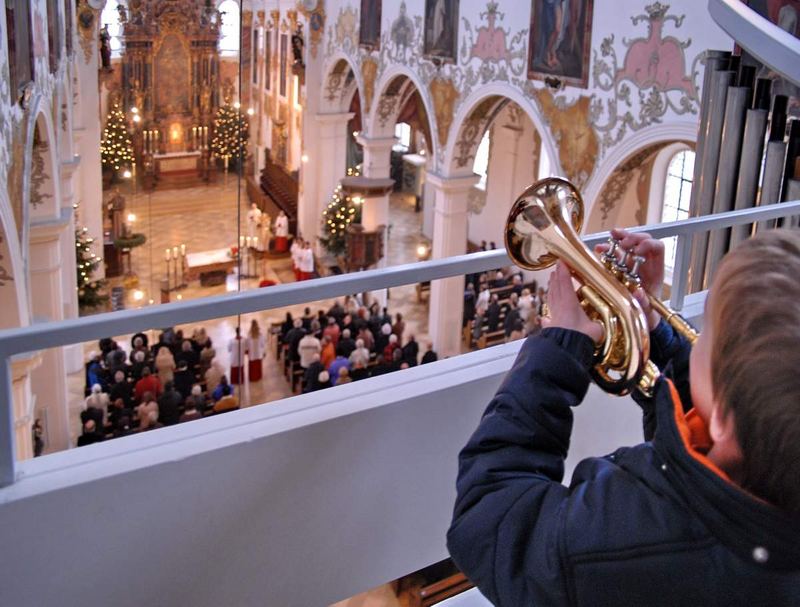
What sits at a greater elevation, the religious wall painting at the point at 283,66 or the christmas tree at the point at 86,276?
the religious wall painting at the point at 283,66

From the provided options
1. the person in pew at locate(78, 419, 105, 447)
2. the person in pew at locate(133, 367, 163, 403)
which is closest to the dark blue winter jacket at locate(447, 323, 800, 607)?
the person in pew at locate(78, 419, 105, 447)

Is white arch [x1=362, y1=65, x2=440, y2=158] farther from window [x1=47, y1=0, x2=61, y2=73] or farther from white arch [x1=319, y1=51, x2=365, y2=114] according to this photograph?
window [x1=47, y1=0, x2=61, y2=73]

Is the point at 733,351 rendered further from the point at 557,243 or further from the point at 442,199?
the point at 442,199

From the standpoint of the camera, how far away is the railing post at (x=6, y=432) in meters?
1.61

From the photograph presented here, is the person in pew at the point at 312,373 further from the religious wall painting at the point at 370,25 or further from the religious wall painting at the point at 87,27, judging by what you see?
the religious wall painting at the point at 370,25

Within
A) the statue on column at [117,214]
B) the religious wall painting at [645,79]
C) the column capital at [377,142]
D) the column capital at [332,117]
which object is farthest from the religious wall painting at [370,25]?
the religious wall painting at [645,79]

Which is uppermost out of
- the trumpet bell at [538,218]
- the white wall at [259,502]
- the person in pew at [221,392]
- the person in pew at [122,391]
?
the trumpet bell at [538,218]

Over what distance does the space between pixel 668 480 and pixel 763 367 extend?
0.82ft

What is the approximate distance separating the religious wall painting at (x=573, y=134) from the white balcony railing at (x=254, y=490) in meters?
7.88

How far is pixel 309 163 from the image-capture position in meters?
20.2

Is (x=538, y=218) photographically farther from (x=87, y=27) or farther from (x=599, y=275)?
(x=87, y=27)

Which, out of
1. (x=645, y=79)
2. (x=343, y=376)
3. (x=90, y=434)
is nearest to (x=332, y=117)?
(x=343, y=376)

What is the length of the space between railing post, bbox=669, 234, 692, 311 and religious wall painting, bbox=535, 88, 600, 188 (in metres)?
7.28

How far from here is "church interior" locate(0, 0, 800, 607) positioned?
701 centimetres
